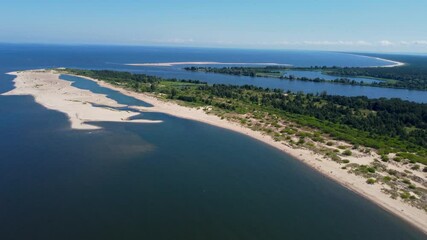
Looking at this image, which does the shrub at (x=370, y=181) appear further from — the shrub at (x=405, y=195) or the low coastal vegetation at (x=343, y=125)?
the shrub at (x=405, y=195)

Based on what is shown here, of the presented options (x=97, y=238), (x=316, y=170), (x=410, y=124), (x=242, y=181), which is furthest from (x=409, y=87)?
(x=97, y=238)

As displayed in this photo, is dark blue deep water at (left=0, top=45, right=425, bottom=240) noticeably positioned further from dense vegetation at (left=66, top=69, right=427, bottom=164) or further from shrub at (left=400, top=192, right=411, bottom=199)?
dense vegetation at (left=66, top=69, right=427, bottom=164)

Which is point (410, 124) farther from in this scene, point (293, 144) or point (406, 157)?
point (293, 144)

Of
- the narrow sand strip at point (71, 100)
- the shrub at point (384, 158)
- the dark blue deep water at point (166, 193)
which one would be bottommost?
the dark blue deep water at point (166, 193)

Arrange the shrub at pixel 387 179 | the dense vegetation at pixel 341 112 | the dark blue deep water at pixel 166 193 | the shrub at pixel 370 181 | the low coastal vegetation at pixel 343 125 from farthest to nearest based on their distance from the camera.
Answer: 1. the dense vegetation at pixel 341 112
2. the low coastal vegetation at pixel 343 125
3. the shrub at pixel 387 179
4. the shrub at pixel 370 181
5. the dark blue deep water at pixel 166 193

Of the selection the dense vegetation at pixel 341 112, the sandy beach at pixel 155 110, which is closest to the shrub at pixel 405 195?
the sandy beach at pixel 155 110

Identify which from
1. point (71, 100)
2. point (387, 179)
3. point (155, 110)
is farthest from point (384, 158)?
point (71, 100)

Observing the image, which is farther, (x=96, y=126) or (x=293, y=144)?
(x=96, y=126)
